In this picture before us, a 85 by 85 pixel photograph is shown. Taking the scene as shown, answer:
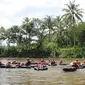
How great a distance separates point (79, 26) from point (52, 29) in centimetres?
1181

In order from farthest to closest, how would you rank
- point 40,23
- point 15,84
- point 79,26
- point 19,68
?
point 40,23
point 79,26
point 19,68
point 15,84

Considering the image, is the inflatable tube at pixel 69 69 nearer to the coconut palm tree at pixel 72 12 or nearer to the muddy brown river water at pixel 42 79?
the muddy brown river water at pixel 42 79

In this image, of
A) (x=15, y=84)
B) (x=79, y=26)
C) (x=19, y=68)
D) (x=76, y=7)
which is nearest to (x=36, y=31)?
(x=79, y=26)

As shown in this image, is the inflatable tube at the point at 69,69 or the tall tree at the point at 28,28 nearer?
the inflatable tube at the point at 69,69

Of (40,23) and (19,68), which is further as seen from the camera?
(40,23)

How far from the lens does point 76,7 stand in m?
82.8

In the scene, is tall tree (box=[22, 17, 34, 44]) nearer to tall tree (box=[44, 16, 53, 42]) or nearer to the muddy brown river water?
tall tree (box=[44, 16, 53, 42])

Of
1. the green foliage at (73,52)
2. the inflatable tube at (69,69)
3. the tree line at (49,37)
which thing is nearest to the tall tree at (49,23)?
the tree line at (49,37)

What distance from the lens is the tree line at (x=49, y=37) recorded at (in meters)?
83.2

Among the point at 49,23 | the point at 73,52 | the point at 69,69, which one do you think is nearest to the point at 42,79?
the point at 69,69

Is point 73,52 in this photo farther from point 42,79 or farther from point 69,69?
point 42,79

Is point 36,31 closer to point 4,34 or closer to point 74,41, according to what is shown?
point 4,34

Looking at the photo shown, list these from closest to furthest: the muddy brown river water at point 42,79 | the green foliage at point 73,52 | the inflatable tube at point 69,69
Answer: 1. the muddy brown river water at point 42,79
2. the inflatable tube at point 69,69
3. the green foliage at point 73,52

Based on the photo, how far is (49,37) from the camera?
335 feet
